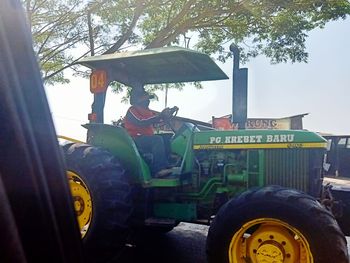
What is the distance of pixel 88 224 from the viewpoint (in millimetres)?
4160

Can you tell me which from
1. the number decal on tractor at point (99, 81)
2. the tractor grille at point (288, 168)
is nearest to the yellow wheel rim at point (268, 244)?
the tractor grille at point (288, 168)

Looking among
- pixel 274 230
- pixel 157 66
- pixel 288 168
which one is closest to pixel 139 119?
pixel 157 66

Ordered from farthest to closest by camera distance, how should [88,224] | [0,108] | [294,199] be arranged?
[88,224]
[294,199]
[0,108]

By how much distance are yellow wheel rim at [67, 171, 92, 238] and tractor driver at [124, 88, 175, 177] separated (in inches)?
33.3

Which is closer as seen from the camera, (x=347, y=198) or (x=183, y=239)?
(x=347, y=198)

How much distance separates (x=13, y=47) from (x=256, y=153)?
310 centimetres

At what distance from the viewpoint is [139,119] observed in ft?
16.0

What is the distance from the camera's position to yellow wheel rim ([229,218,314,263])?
10.6 feet

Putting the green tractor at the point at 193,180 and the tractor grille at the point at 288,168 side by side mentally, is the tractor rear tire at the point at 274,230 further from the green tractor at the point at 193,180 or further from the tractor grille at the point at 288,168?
the tractor grille at the point at 288,168

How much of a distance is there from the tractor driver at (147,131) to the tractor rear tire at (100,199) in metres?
0.52

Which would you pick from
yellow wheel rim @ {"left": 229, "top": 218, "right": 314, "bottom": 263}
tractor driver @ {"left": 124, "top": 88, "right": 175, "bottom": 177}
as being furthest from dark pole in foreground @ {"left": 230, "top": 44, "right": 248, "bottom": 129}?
yellow wheel rim @ {"left": 229, "top": 218, "right": 314, "bottom": 263}

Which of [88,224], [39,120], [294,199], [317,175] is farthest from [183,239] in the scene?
[39,120]

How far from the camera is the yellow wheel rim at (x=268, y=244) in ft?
10.6

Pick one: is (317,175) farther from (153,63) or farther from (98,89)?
(98,89)
